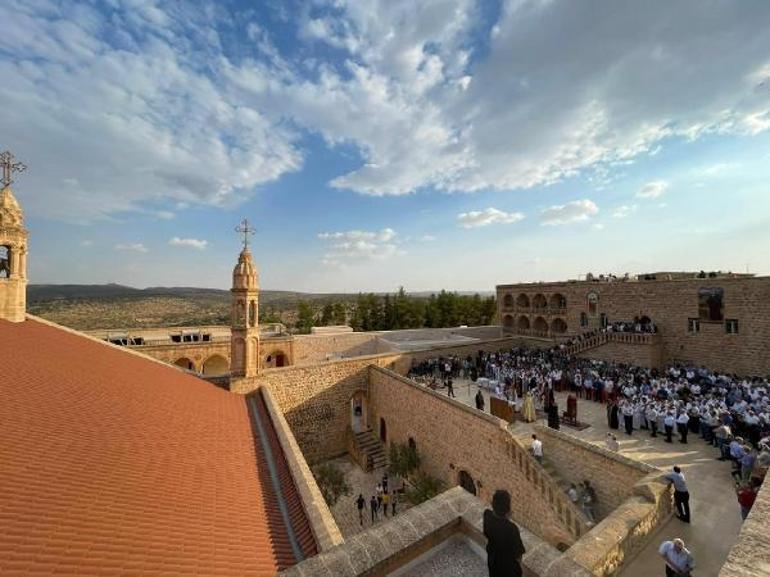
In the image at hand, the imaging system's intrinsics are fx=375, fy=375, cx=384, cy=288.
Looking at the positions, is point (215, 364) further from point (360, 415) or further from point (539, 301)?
point (539, 301)

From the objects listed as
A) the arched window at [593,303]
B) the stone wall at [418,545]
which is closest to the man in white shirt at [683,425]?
the stone wall at [418,545]

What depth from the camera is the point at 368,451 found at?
21078mm

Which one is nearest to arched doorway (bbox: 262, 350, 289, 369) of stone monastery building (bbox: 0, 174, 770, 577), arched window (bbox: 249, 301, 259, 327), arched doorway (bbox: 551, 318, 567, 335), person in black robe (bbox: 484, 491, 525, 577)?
stone monastery building (bbox: 0, 174, 770, 577)

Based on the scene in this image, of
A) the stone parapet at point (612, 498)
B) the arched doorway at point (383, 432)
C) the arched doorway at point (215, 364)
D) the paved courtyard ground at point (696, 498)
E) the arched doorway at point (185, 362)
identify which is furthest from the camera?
the arched doorway at point (215, 364)

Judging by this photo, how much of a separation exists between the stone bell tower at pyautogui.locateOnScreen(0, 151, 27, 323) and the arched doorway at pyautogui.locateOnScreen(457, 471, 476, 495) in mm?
16363

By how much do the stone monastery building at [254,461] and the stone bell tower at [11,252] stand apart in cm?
5

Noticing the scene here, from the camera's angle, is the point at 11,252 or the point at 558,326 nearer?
the point at 11,252

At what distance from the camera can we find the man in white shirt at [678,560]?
561 cm

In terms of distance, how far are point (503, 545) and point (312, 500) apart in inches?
194

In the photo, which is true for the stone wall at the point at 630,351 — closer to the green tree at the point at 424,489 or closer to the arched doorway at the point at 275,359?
the green tree at the point at 424,489

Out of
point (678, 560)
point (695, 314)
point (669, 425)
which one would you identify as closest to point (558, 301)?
point (695, 314)

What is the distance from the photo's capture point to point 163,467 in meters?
6.41

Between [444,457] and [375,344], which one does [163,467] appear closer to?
[444,457]

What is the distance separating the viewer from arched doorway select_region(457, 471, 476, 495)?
14.7 m
